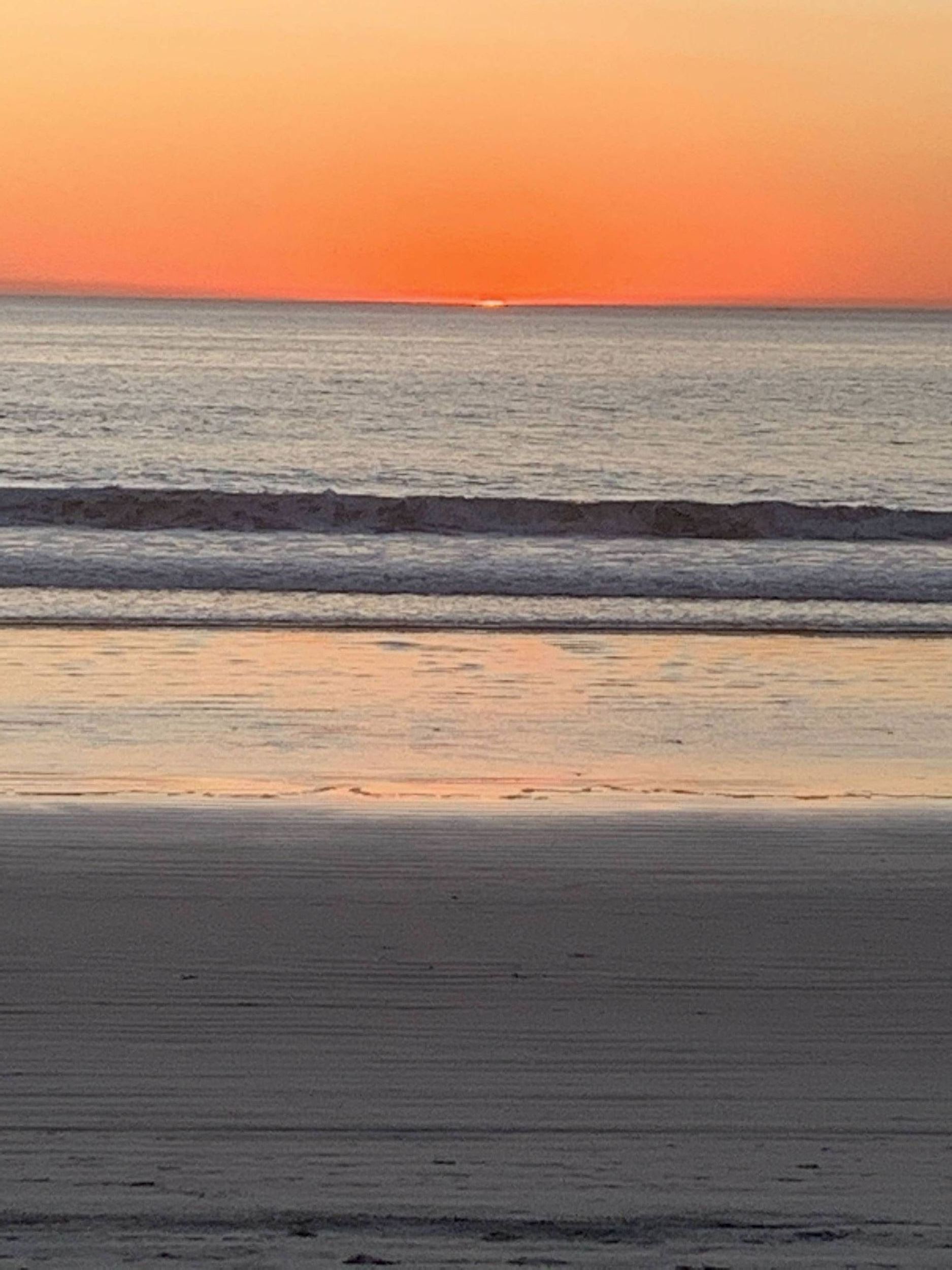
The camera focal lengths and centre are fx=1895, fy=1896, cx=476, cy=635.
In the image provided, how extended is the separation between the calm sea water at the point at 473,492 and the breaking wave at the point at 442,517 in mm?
68

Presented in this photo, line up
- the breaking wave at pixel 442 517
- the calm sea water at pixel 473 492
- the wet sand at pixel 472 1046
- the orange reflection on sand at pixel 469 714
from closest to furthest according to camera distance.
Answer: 1. the wet sand at pixel 472 1046
2. the orange reflection on sand at pixel 469 714
3. the calm sea water at pixel 473 492
4. the breaking wave at pixel 442 517

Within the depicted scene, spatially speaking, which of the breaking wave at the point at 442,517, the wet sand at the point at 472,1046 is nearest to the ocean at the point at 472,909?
the wet sand at the point at 472,1046

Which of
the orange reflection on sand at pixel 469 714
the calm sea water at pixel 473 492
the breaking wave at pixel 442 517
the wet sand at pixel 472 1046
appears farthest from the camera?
the breaking wave at pixel 442 517

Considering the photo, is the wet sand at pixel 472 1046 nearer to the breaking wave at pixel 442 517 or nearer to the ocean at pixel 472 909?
the ocean at pixel 472 909

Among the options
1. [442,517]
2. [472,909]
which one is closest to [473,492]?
[442,517]

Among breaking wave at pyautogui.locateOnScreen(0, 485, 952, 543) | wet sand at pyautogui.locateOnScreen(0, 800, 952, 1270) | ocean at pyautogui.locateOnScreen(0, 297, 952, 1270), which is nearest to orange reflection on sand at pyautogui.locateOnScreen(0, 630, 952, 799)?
ocean at pyautogui.locateOnScreen(0, 297, 952, 1270)

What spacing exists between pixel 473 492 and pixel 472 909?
27033 millimetres

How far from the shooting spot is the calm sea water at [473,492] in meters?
17.2

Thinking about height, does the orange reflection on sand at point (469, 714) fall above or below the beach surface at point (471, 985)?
below

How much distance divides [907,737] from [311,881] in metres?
4.70

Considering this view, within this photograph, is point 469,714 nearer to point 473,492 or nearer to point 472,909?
point 472,909

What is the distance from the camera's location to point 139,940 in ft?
20.4

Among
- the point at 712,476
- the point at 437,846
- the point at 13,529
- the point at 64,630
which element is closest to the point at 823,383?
the point at 712,476

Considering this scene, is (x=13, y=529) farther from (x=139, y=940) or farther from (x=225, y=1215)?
(x=225, y=1215)
